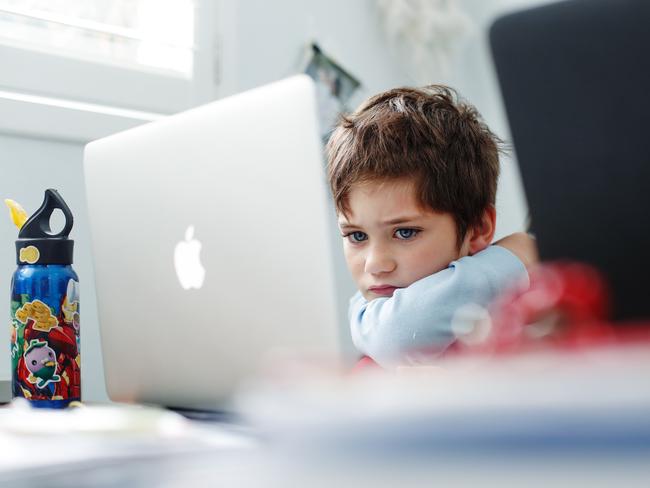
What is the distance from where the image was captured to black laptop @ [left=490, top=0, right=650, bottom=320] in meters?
0.36

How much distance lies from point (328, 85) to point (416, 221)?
0.98m

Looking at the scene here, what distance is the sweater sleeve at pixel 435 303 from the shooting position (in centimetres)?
88

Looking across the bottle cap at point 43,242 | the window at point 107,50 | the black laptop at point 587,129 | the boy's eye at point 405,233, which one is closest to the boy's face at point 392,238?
the boy's eye at point 405,233

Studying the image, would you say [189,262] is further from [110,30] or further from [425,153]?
[110,30]

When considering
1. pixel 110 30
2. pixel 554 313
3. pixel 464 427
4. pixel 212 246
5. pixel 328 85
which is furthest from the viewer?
pixel 328 85

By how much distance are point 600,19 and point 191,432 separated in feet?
1.31

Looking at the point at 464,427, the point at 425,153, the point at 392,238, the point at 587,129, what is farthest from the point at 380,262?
the point at 464,427

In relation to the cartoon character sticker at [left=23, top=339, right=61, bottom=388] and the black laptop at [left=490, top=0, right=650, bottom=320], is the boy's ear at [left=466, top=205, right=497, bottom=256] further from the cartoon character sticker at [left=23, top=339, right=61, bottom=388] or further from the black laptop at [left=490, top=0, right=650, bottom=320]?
the black laptop at [left=490, top=0, right=650, bottom=320]

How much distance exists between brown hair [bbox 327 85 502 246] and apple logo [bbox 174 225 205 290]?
0.88 feet

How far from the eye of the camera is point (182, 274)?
0.88 meters

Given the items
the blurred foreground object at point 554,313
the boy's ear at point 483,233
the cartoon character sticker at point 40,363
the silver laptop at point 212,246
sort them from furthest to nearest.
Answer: the boy's ear at point 483,233
the cartoon character sticker at point 40,363
the silver laptop at point 212,246
the blurred foreground object at point 554,313

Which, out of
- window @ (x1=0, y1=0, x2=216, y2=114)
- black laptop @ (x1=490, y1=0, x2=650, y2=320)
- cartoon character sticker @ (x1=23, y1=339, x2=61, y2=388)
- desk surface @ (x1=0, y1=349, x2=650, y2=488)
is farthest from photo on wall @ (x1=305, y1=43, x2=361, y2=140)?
desk surface @ (x1=0, y1=349, x2=650, y2=488)

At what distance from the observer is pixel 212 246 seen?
826mm

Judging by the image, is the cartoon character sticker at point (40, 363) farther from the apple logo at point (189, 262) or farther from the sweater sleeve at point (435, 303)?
the sweater sleeve at point (435, 303)
